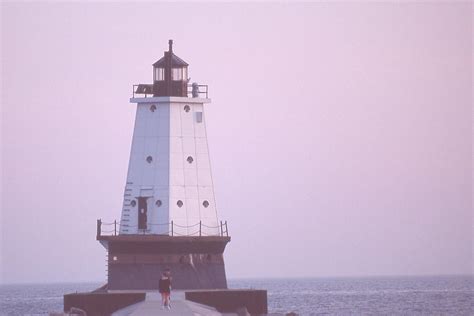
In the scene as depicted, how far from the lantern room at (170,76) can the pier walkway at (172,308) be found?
820 centimetres

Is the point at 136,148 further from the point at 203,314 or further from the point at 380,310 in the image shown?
the point at 380,310

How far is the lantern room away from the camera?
5703 cm

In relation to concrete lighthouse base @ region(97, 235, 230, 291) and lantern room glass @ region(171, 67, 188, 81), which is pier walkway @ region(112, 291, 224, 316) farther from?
lantern room glass @ region(171, 67, 188, 81)

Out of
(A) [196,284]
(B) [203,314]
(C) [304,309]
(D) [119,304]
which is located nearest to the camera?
(B) [203,314]

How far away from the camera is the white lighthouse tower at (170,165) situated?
55.7 metres

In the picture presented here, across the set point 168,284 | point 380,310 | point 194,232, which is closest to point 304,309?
point 380,310

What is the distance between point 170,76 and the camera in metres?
57.1

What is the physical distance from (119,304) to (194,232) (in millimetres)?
5345

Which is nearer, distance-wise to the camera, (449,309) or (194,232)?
(194,232)

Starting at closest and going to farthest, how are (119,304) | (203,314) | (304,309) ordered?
(203,314), (119,304), (304,309)

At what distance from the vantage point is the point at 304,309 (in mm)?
87062

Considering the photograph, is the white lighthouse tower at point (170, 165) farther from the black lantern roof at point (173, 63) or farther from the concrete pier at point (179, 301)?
the concrete pier at point (179, 301)

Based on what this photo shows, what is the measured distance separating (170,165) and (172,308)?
34.2 feet

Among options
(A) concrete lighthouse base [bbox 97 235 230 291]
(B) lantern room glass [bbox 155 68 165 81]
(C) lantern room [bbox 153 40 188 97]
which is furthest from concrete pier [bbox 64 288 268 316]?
(B) lantern room glass [bbox 155 68 165 81]
